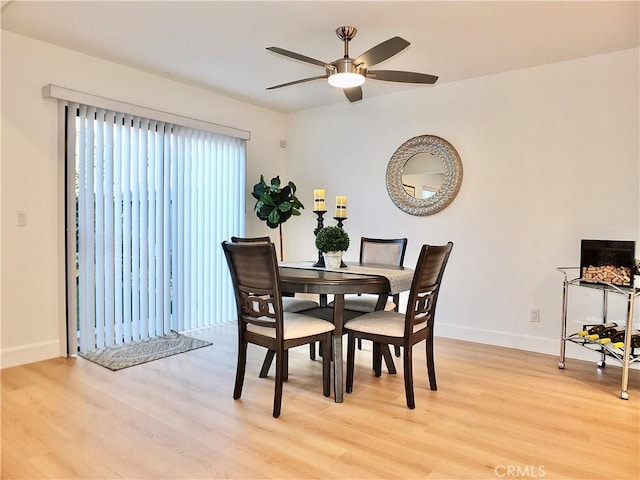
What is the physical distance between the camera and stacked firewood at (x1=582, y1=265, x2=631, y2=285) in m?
2.91

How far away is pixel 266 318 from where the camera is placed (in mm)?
2557

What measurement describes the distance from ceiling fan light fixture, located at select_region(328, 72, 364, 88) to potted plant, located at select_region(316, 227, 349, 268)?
0.95 meters

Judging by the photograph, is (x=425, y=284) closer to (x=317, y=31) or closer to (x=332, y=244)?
(x=332, y=244)

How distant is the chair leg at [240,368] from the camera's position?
2506 millimetres

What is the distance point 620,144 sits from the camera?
129 inches

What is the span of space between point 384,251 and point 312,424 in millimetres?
1748

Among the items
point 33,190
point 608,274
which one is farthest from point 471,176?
point 33,190

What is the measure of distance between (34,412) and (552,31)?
4.01 m

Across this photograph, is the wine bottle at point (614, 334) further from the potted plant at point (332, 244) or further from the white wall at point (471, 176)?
the potted plant at point (332, 244)

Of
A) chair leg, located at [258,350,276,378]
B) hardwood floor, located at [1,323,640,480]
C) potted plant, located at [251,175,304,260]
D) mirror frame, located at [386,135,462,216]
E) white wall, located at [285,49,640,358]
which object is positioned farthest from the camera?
potted plant, located at [251,175,304,260]

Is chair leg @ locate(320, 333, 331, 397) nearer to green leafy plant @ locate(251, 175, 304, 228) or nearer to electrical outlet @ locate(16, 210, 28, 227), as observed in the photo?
green leafy plant @ locate(251, 175, 304, 228)

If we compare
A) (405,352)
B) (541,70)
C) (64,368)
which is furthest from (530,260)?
(64,368)

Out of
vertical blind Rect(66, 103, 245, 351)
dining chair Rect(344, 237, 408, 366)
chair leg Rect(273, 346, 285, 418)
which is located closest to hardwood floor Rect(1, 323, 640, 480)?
chair leg Rect(273, 346, 285, 418)

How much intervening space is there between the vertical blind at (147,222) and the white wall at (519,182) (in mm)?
1667
